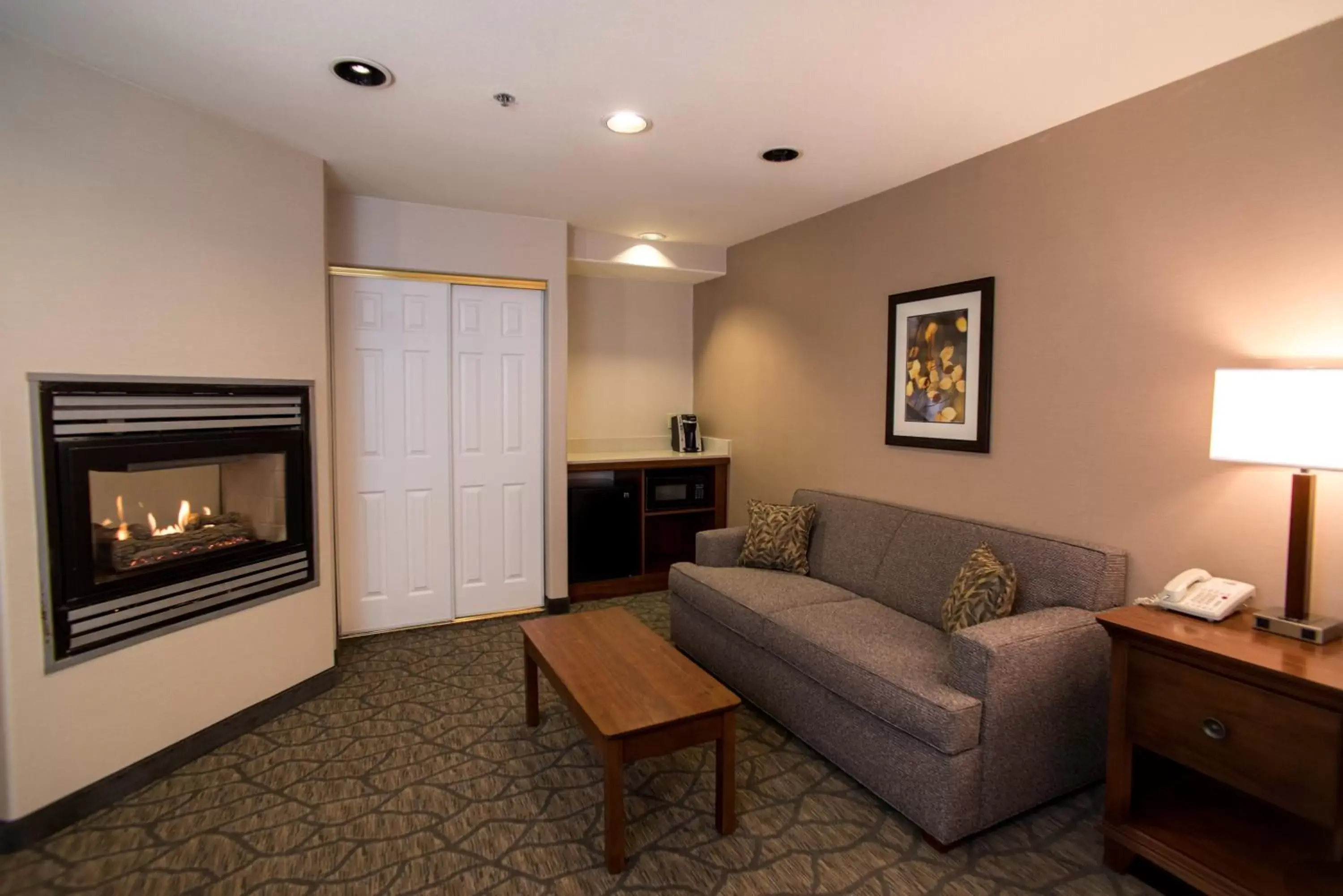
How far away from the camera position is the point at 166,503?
8.46ft

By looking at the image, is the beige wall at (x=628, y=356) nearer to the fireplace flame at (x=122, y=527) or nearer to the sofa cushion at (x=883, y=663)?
the sofa cushion at (x=883, y=663)

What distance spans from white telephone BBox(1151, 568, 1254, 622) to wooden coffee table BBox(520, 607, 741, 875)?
1.37 meters

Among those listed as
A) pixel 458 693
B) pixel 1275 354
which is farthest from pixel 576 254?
pixel 1275 354

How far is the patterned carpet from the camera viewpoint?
1.92 m

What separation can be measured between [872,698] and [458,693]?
76.0 inches

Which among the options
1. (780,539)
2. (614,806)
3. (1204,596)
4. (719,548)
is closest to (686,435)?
(719,548)

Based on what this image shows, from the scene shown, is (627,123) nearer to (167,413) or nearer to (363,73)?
(363,73)

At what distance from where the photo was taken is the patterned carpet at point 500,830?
192cm

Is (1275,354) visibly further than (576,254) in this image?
No

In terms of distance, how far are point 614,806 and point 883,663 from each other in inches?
39.9

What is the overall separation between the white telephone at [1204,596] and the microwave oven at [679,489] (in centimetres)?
308

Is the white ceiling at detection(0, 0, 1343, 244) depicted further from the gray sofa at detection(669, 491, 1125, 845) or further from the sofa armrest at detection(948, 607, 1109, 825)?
the sofa armrest at detection(948, 607, 1109, 825)

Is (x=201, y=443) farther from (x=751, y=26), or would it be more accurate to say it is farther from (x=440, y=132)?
(x=751, y=26)

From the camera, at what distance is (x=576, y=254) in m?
4.38
